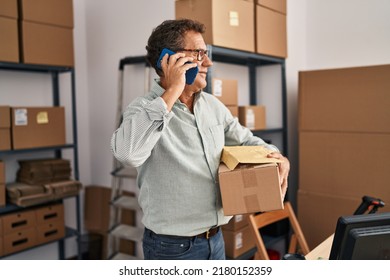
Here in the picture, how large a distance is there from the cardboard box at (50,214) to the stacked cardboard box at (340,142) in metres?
1.73

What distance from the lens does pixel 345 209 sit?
231 centimetres

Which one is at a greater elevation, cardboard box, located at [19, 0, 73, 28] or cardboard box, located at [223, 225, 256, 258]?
cardboard box, located at [19, 0, 73, 28]

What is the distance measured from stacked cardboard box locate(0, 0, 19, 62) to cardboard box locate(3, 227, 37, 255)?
1.16 metres

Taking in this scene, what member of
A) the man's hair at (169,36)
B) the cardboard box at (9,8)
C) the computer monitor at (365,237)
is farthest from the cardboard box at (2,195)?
the computer monitor at (365,237)

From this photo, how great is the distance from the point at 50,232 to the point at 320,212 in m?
1.91

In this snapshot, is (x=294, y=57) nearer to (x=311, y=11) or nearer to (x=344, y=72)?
(x=311, y=11)

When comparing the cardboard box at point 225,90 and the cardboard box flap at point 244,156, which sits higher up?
the cardboard box at point 225,90

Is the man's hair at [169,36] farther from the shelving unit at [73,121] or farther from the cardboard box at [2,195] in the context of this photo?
the cardboard box at [2,195]

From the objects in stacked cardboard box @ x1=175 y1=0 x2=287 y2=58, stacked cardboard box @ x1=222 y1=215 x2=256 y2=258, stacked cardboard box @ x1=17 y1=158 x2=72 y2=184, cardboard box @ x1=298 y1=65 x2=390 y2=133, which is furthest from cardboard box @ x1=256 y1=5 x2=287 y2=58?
stacked cardboard box @ x1=17 y1=158 x2=72 y2=184

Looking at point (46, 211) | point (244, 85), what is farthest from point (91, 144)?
point (244, 85)

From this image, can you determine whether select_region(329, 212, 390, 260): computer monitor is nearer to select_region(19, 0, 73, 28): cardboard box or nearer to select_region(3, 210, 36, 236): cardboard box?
select_region(3, 210, 36, 236): cardboard box

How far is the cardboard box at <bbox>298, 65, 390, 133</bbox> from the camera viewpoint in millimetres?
2162

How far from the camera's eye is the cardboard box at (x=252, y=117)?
237 centimetres

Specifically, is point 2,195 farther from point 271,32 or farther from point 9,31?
point 271,32
